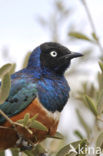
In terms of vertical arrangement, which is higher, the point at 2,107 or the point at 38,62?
the point at 38,62

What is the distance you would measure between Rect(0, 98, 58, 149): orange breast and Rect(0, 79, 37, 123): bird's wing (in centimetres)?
4

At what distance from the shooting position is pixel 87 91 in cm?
401

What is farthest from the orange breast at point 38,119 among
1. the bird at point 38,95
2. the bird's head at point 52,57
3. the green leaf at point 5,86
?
the green leaf at point 5,86

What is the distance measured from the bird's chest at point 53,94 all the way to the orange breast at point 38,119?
7 centimetres

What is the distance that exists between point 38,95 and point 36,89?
0.07 meters

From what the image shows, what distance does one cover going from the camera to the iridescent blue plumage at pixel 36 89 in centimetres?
319

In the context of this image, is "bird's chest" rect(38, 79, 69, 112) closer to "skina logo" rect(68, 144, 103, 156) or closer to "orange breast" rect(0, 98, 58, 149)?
"orange breast" rect(0, 98, 58, 149)

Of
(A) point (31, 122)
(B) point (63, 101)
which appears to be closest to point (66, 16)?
(B) point (63, 101)

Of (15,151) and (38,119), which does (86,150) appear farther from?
(15,151)

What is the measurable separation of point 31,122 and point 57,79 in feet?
4.68

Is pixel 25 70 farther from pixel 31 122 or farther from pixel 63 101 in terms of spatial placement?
pixel 31 122

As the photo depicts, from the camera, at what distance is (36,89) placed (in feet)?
10.9

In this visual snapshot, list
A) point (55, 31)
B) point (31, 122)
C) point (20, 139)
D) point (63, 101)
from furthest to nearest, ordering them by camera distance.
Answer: point (55, 31) < point (63, 101) < point (20, 139) < point (31, 122)

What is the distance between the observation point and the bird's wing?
3.17 metres
